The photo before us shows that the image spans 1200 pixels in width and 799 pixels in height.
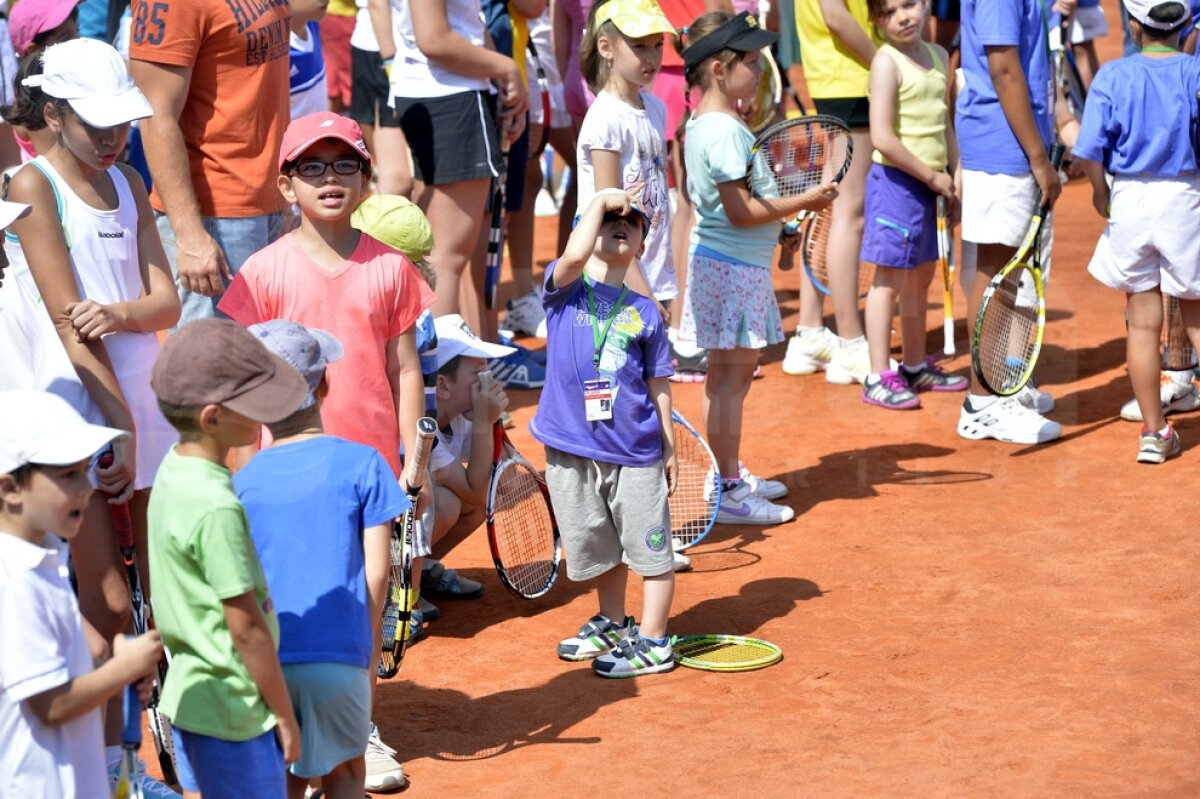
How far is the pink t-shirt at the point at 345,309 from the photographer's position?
14.8 feet

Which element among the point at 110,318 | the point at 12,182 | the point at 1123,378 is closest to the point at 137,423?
the point at 110,318

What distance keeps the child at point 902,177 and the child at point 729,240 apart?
4.57ft

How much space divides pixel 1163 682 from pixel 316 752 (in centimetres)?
268

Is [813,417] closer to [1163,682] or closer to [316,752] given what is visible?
[1163,682]

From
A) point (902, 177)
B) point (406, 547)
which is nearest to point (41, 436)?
point (406, 547)

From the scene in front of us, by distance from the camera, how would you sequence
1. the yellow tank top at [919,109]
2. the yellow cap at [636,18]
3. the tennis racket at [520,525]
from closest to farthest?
1. the tennis racket at [520,525]
2. the yellow cap at [636,18]
3. the yellow tank top at [919,109]

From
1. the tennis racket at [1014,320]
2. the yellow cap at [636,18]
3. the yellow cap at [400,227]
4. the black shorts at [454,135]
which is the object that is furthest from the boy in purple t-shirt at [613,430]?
the tennis racket at [1014,320]

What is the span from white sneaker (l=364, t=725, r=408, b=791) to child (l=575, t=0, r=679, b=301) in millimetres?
2198

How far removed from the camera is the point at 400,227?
5.37 metres

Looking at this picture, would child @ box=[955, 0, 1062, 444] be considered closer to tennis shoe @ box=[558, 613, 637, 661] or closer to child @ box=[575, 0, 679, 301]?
child @ box=[575, 0, 679, 301]

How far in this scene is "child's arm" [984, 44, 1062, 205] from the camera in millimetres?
7078

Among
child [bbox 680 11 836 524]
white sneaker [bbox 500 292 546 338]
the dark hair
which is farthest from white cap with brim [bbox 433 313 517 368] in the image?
white sneaker [bbox 500 292 546 338]

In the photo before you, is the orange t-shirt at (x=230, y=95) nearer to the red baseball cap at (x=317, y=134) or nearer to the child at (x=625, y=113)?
the red baseball cap at (x=317, y=134)

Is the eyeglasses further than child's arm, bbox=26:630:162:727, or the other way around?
the eyeglasses
